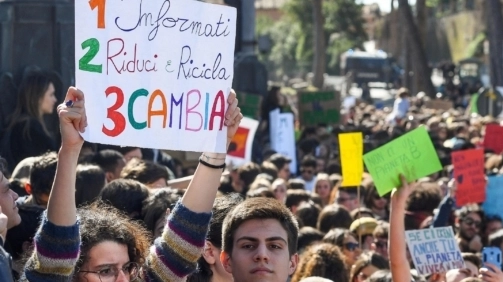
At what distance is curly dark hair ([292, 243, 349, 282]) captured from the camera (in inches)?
252

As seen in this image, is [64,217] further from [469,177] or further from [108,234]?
[469,177]

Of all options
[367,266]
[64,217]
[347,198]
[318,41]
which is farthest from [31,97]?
[318,41]

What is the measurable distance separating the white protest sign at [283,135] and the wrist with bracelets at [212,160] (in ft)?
31.6

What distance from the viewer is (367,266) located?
690cm

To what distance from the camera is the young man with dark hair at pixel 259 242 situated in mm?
4422

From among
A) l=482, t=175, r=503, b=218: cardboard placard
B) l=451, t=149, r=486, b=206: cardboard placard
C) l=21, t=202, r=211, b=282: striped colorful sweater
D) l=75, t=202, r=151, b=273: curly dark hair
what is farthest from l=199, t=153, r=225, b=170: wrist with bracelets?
l=482, t=175, r=503, b=218: cardboard placard

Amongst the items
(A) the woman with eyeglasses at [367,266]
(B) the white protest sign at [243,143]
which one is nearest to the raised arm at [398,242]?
(A) the woman with eyeglasses at [367,266]

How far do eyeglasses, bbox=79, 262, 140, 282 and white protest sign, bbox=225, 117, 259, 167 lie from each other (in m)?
6.89

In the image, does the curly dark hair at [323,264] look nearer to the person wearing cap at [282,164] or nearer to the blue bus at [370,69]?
the person wearing cap at [282,164]

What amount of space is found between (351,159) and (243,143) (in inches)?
87.6

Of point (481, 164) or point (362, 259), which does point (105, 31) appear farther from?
point (481, 164)

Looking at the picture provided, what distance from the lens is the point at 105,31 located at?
4.27 metres

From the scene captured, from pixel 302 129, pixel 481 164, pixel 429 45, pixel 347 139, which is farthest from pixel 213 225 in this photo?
pixel 429 45

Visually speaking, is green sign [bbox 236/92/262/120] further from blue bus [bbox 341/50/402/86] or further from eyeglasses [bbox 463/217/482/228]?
blue bus [bbox 341/50/402/86]
